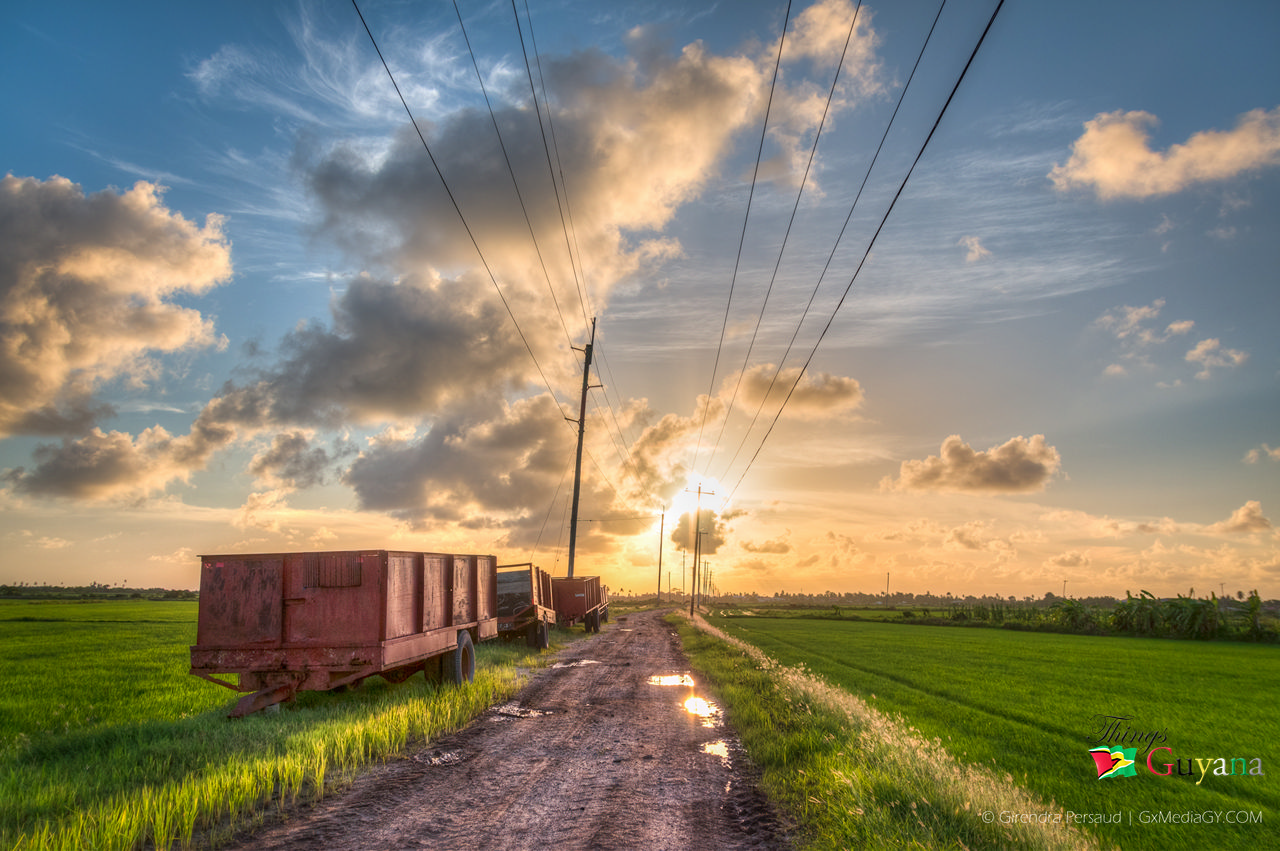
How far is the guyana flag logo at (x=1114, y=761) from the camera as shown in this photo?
9.63m

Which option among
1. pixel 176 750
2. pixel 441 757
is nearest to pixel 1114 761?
pixel 441 757

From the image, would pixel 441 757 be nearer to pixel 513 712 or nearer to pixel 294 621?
pixel 513 712

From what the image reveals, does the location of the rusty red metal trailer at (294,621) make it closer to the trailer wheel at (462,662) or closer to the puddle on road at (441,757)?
the puddle on road at (441,757)

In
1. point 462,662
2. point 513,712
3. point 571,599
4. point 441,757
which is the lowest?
point 571,599

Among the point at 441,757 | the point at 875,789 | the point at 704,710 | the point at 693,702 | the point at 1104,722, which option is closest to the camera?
the point at 875,789

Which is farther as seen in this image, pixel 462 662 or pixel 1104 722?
pixel 1104 722

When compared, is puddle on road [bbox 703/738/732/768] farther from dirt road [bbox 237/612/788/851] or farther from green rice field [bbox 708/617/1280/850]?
green rice field [bbox 708/617/1280/850]

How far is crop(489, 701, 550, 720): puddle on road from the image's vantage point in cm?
1073

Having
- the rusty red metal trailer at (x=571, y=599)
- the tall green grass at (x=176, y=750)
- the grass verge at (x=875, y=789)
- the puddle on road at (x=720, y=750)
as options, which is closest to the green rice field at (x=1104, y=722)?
the grass verge at (x=875, y=789)

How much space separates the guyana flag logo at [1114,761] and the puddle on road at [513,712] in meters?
8.23

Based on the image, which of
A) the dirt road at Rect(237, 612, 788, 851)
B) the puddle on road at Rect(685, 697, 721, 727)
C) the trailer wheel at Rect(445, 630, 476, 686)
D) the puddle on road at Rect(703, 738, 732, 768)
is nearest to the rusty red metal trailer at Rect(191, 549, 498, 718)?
the dirt road at Rect(237, 612, 788, 851)

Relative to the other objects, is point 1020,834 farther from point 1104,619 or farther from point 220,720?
point 1104,619

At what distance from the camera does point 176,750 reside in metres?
7.55

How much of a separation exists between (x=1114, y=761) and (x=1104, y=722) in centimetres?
466
